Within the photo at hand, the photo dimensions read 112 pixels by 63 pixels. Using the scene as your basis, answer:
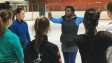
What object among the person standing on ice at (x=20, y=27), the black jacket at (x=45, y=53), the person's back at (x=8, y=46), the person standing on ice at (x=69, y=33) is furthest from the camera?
the person standing on ice at (x=69, y=33)

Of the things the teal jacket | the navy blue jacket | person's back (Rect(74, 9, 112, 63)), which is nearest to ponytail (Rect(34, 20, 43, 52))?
person's back (Rect(74, 9, 112, 63))

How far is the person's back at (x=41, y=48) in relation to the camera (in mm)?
3006

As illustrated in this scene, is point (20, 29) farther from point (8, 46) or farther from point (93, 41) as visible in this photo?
point (93, 41)

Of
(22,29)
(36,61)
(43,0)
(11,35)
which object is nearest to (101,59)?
(36,61)

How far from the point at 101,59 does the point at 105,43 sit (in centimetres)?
17

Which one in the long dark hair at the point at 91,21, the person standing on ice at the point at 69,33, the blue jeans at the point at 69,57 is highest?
the long dark hair at the point at 91,21

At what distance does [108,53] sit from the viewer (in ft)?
10.3

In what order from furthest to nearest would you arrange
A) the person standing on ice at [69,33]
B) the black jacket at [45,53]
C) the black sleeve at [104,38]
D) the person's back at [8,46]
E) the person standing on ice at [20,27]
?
1. the person standing on ice at [69,33]
2. the person standing on ice at [20,27]
3. the person's back at [8,46]
4. the black jacket at [45,53]
5. the black sleeve at [104,38]

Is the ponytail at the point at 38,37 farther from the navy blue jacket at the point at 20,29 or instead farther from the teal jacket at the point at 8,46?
the navy blue jacket at the point at 20,29

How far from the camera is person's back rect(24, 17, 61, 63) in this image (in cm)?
301

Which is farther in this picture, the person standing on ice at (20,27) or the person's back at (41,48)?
the person standing on ice at (20,27)

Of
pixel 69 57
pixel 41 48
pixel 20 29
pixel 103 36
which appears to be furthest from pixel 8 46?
pixel 69 57

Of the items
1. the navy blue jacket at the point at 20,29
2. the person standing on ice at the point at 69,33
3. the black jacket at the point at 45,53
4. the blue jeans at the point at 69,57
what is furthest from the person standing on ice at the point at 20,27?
the black jacket at the point at 45,53

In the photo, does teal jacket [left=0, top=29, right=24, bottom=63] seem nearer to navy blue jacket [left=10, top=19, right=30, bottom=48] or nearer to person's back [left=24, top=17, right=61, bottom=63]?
person's back [left=24, top=17, right=61, bottom=63]
